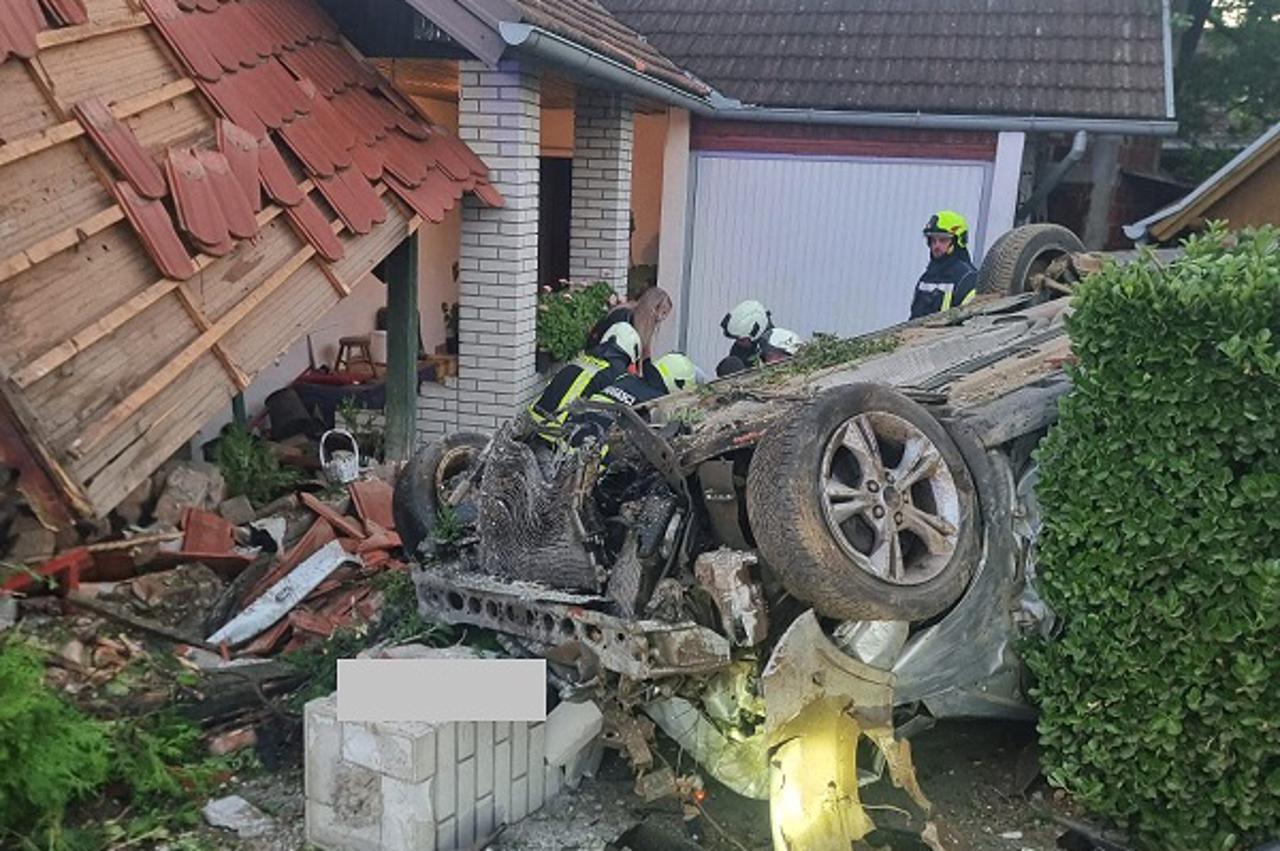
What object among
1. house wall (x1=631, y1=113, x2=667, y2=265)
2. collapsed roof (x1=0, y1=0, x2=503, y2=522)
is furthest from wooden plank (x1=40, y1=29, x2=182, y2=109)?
house wall (x1=631, y1=113, x2=667, y2=265)

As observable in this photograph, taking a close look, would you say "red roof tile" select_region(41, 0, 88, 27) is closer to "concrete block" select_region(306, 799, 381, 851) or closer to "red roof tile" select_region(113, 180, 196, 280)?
"red roof tile" select_region(113, 180, 196, 280)

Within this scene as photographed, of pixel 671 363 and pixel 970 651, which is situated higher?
pixel 671 363

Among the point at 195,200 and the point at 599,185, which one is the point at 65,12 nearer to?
the point at 195,200

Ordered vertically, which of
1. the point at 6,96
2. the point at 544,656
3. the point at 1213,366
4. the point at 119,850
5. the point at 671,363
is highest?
the point at 6,96

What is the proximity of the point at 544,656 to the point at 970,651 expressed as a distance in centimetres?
157

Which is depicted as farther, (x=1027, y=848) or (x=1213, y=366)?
(x=1027, y=848)

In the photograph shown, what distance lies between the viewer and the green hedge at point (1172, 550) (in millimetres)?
3514

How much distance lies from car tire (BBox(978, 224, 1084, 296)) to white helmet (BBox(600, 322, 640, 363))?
2434mm

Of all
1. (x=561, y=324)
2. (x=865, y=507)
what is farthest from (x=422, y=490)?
(x=561, y=324)

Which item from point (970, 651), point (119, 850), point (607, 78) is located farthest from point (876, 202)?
point (119, 850)

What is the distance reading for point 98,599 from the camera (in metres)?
5.22

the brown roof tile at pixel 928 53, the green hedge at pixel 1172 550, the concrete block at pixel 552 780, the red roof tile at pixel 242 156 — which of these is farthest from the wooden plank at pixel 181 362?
the brown roof tile at pixel 928 53

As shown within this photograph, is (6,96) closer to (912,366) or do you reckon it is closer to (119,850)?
(119,850)

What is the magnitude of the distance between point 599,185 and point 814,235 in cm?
239
